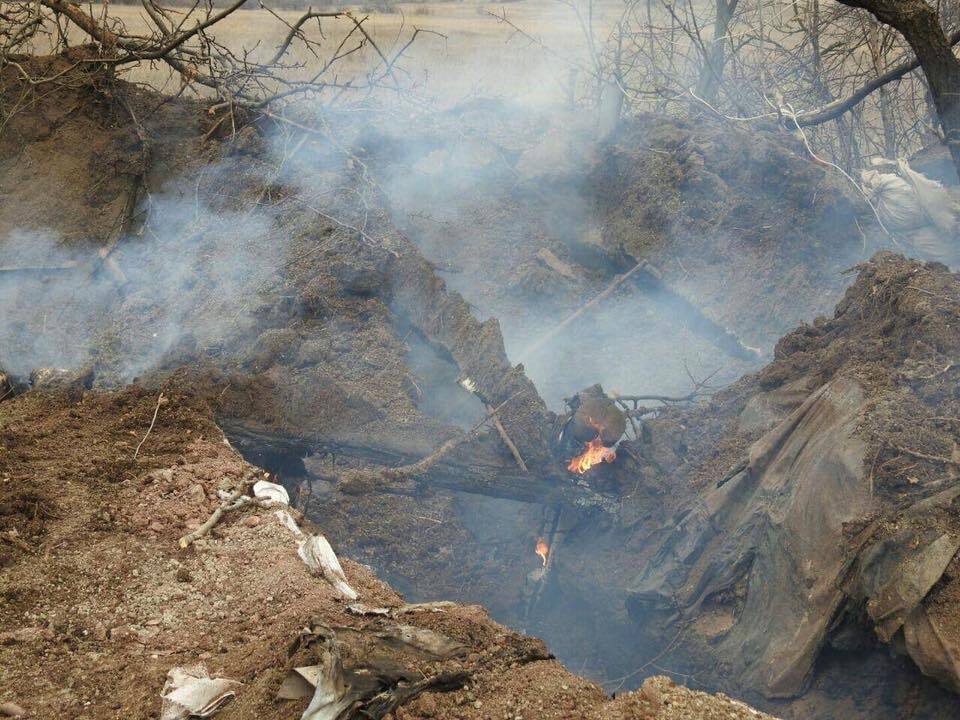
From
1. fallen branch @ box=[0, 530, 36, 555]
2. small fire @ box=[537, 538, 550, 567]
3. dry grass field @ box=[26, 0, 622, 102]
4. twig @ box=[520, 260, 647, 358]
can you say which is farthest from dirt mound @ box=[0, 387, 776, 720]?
dry grass field @ box=[26, 0, 622, 102]

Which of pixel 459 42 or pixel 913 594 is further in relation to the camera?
pixel 459 42

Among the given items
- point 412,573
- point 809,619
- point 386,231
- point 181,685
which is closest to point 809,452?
point 809,619

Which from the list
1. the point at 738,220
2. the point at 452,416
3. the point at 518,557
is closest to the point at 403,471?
the point at 452,416

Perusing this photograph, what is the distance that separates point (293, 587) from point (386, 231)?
437 centimetres

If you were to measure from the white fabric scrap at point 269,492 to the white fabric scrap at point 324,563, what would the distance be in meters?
0.49

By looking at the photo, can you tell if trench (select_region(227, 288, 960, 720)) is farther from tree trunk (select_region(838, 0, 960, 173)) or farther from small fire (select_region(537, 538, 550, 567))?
tree trunk (select_region(838, 0, 960, 173))

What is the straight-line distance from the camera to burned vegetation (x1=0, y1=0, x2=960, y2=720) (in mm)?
3127

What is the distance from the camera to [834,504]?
3.98 m

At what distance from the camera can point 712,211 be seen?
348 inches

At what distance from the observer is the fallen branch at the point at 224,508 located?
3.72 meters

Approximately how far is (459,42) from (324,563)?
14.6 meters

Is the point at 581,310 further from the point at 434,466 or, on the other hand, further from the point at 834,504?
the point at 834,504

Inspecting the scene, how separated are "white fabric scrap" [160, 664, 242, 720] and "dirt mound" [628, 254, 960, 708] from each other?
278 cm

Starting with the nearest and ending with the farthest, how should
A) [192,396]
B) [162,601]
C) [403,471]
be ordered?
[162,601]
[192,396]
[403,471]
